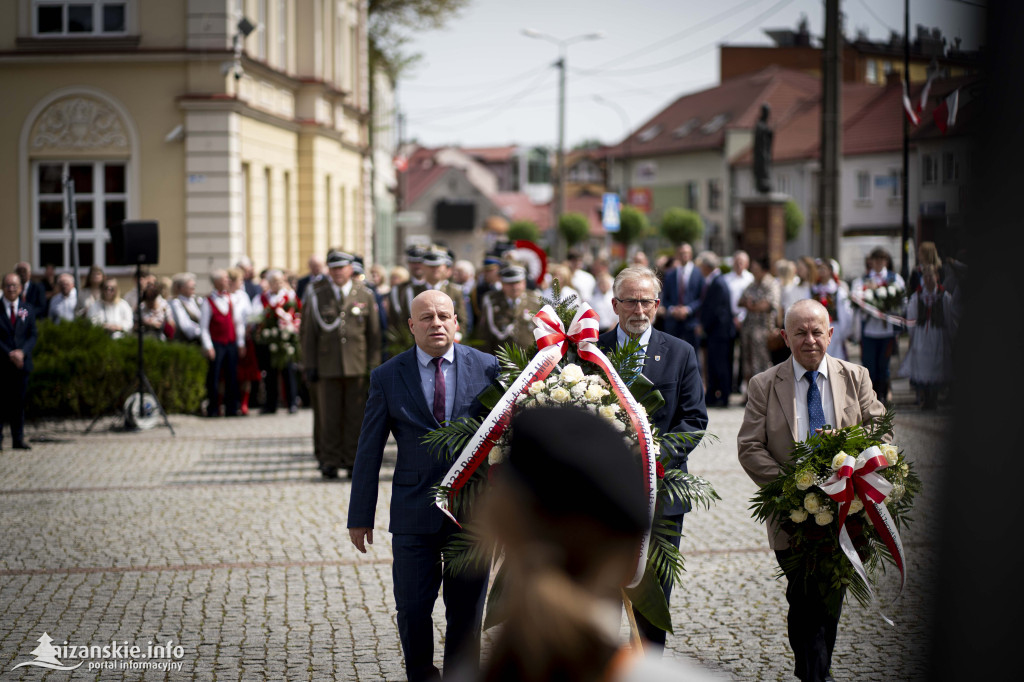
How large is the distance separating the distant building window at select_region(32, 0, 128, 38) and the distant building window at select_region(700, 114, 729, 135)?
65933 mm

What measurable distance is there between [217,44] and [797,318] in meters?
19.3

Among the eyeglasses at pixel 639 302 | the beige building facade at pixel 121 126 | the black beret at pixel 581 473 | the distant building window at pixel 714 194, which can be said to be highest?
the distant building window at pixel 714 194

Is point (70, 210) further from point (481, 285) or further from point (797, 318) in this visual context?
point (797, 318)

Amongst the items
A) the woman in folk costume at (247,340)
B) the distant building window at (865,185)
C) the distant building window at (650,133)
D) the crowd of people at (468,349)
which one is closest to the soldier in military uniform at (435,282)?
the crowd of people at (468,349)

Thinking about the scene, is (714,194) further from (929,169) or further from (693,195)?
(929,169)

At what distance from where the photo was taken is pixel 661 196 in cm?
9100

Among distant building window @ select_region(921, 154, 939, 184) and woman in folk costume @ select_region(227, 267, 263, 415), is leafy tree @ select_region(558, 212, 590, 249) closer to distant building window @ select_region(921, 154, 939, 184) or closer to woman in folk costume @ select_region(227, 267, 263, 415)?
woman in folk costume @ select_region(227, 267, 263, 415)

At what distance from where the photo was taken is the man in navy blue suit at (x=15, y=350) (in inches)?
548

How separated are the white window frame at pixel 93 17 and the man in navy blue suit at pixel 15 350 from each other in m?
10.4

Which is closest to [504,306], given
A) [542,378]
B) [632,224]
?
[542,378]

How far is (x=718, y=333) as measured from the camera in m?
18.0

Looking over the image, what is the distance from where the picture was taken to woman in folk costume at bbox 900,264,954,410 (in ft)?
4.56

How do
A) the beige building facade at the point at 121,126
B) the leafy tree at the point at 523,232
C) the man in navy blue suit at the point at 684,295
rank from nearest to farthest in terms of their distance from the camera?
the man in navy blue suit at the point at 684,295, the beige building facade at the point at 121,126, the leafy tree at the point at 523,232

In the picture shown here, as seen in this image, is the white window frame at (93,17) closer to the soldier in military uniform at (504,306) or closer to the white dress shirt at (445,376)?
the soldier in military uniform at (504,306)
